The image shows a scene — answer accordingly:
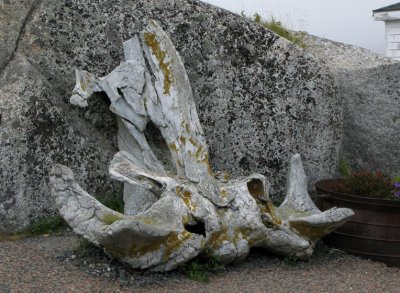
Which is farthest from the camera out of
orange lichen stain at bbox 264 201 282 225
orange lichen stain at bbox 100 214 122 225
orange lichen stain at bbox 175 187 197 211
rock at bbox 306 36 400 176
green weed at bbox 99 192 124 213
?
rock at bbox 306 36 400 176

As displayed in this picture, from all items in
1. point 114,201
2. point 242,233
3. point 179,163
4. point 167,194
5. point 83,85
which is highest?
point 83,85

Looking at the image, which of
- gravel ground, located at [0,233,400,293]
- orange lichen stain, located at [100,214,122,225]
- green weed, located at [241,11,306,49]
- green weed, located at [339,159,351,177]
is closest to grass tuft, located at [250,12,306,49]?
green weed, located at [241,11,306,49]

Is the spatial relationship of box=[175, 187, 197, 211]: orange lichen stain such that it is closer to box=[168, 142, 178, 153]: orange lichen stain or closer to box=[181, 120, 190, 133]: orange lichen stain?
box=[168, 142, 178, 153]: orange lichen stain

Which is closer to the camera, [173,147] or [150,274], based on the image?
[150,274]

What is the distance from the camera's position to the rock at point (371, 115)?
7629 mm

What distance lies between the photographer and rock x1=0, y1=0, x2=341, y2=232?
6934mm

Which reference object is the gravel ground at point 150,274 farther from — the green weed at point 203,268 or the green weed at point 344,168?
the green weed at point 344,168

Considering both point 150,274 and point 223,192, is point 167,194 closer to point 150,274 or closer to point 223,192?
point 223,192

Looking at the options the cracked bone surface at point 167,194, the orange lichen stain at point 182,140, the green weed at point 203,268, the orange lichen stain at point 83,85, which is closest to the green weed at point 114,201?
the cracked bone surface at point 167,194

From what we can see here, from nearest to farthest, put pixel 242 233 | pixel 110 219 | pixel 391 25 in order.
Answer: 1. pixel 110 219
2. pixel 242 233
3. pixel 391 25

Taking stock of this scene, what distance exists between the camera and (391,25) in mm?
11062

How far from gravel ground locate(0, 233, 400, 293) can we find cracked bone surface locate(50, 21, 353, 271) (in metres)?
0.14

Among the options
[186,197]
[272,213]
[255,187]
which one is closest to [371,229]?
[272,213]

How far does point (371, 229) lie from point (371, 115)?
5.94 ft
